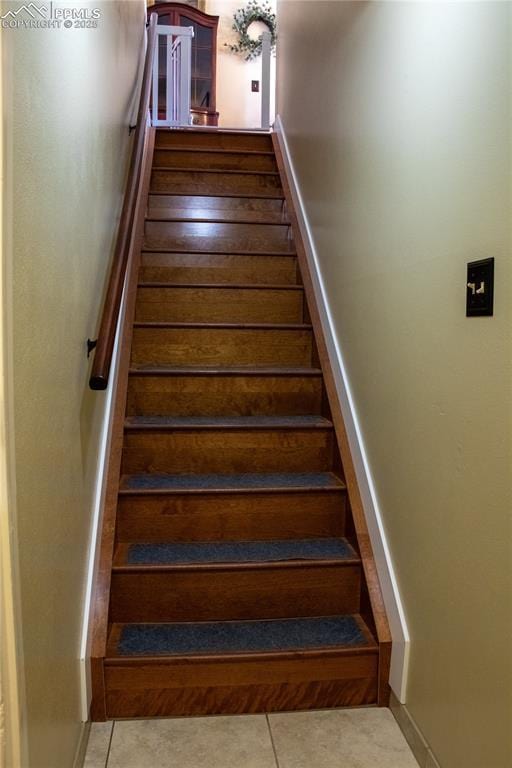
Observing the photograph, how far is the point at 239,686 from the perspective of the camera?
167 centimetres

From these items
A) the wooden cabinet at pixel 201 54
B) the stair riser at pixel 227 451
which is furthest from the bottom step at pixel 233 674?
the wooden cabinet at pixel 201 54

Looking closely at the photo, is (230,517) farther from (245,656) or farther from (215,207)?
(215,207)

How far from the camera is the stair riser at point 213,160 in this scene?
3811 mm

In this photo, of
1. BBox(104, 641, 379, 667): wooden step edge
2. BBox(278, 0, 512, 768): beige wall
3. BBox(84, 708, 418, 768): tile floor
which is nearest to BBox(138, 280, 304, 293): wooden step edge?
BBox(278, 0, 512, 768): beige wall

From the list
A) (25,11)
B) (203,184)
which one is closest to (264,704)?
(25,11)

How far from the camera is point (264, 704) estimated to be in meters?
1.68

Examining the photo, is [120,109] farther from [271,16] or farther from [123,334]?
[271,16]

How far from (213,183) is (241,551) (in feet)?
8.32

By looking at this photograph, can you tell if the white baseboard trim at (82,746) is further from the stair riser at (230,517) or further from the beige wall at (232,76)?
the beige wall at (232,76)

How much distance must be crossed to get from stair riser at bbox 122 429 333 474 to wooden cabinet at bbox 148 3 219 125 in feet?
18.2

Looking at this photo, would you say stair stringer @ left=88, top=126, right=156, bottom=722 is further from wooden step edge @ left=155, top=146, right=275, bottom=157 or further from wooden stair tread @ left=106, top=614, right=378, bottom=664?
wooden step edge @ left=155, top=146, right=275, bottom=157

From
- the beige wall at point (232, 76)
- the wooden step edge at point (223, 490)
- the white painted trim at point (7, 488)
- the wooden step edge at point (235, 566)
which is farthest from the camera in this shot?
the beige wall at point (232, 76)

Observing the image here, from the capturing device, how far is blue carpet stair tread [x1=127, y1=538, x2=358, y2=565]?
188 centimetres

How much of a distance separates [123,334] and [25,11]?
1.60m
